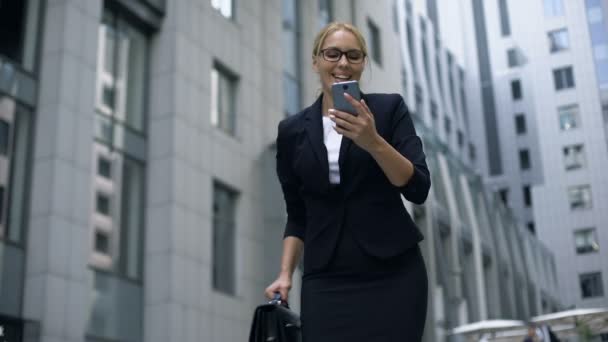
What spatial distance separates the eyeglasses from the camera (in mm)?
2674

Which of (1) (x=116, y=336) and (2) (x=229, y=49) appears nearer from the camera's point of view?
(1) (x=116, y=336)

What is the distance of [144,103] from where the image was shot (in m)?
19.6

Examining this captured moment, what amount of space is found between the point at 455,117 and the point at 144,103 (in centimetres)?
3867

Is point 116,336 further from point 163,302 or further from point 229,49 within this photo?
point 229,49

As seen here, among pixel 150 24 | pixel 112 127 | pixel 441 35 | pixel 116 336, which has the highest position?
pixel 441 35

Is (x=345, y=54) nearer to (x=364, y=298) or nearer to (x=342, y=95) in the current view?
(x=342, y=95)

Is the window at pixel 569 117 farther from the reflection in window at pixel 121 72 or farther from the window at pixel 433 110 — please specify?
the reflection in window at pixel 121 72

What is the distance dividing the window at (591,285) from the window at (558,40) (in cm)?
1116

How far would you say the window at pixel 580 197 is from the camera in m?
37.8

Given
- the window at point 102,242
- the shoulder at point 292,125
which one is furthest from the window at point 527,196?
the shoulder at point 292,125

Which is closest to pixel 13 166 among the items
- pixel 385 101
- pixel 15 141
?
pixel 15 141

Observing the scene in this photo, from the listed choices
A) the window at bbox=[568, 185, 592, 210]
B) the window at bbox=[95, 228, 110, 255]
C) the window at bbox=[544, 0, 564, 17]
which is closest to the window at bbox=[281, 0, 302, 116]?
the window at bbox=[95, 228, 110, 255]

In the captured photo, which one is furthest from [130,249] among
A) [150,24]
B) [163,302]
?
[150,24]

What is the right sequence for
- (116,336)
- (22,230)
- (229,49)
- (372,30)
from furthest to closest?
(372,30)
(229,49)
(116,336)
(22,230)
